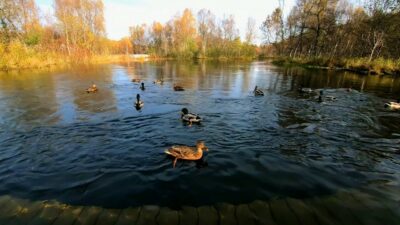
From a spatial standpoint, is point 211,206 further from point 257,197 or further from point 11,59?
point 11,59

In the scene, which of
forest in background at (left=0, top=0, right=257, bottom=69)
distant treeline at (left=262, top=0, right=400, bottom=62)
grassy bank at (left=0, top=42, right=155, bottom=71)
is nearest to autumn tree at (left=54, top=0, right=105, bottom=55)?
forest in background at (left=0, top=0, right=257, bottom=69)

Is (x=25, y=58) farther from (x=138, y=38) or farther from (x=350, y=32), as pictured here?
(x=138, y=38)

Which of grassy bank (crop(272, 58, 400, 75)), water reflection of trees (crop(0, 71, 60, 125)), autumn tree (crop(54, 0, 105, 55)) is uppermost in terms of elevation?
autumn tree (crop(54, 0, 105, 55))

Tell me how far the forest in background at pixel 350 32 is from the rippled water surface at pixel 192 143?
28.9 m

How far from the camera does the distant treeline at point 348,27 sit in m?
37.0

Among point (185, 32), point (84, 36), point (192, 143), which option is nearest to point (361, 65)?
point (192, 143)

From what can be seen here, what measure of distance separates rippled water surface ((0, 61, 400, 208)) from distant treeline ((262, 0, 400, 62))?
30224mm

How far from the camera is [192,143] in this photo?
9047mm

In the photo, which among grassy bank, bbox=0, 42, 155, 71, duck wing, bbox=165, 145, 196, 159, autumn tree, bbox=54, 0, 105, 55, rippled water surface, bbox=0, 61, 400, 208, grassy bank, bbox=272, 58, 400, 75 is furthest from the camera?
autumn tree, bbox=54, 0, 105, 55

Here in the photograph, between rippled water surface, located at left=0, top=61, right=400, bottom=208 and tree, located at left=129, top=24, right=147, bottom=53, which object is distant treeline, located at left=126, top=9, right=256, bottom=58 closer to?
tree, located at left=129, top=24, right=147, bottom=53

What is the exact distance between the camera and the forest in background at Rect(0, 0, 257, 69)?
1561 inches

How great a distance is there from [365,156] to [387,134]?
10.6 ft

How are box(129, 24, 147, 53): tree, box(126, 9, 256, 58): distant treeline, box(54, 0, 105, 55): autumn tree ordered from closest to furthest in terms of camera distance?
box(54, 0, 105, 55): autumn tree
box(126, 9, 256, 58): distant treeline
box(129, 24, 147, 53): tree

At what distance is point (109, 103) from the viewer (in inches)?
615
